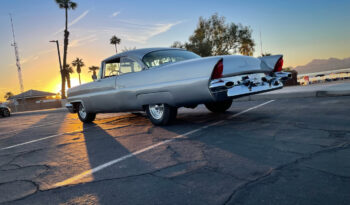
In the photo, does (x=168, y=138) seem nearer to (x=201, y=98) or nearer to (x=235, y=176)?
(x=201, y=98)

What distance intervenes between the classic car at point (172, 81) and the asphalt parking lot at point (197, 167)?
0.65m

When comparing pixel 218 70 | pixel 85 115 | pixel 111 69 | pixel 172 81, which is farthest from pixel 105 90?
pixel 218 70

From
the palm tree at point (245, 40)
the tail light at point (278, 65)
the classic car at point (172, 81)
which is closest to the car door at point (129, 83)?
the classic car at point (172, 81)

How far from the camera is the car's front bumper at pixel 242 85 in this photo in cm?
413

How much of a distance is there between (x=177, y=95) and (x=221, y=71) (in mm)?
879

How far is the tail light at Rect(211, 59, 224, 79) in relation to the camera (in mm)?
4098

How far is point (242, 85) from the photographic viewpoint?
4387 mm

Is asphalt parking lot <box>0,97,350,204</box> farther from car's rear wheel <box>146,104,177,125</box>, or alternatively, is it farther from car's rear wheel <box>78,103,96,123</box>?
car's rear wheel <box>78,103,96,123</box>

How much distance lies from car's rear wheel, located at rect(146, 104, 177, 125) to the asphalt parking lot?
55 centimetres

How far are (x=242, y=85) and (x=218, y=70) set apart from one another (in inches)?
22.1

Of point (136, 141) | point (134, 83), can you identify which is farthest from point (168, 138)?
point (134, 83)

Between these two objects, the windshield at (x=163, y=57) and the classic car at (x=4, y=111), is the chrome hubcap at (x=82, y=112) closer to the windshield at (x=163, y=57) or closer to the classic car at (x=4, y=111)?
the windshield at (x=163, y=57)

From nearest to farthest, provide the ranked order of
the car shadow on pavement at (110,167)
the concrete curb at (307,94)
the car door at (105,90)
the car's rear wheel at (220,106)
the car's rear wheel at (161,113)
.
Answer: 1. the car shadow on pavement at (110,167)
2. the car's rear wheel at (161,113)
3. the car door at (105,90)
4. the car's rear wheel at (220,106)
5. the concrete curb at (307,94)

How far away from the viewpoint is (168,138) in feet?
13.8
